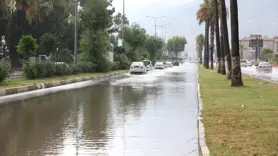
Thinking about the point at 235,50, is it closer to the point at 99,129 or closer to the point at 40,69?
the point at 40,69

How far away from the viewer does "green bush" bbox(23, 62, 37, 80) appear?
100ft

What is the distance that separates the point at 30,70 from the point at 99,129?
20.6 metres

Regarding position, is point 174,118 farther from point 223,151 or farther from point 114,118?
point 223,151

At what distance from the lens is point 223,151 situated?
309 inches

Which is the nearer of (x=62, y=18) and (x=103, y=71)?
(x=103, y=71)

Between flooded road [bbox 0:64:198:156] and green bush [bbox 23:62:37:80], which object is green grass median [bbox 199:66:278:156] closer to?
flooded road [bbox 0:64:198:156]

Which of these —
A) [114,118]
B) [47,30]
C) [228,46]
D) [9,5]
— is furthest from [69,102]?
[47,30]

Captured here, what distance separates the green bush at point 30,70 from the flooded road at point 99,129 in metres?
13.4

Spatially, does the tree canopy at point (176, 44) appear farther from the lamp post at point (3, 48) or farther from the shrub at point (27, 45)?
the shrub at point (27, 45)

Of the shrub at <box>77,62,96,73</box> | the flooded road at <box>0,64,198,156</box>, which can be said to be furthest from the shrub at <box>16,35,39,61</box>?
the flooded road at <box>0,64,198,156</box>

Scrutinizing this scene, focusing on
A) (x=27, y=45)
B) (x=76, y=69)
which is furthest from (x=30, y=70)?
(x=76, y=69)

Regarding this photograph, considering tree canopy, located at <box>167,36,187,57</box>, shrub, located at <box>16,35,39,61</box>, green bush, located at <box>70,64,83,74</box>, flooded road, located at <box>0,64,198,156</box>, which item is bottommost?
flooded road, located at <box>0,64,198,156</box>

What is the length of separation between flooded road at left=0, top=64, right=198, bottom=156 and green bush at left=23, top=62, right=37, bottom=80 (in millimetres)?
13427

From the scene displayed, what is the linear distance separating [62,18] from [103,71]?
23.8 meters
